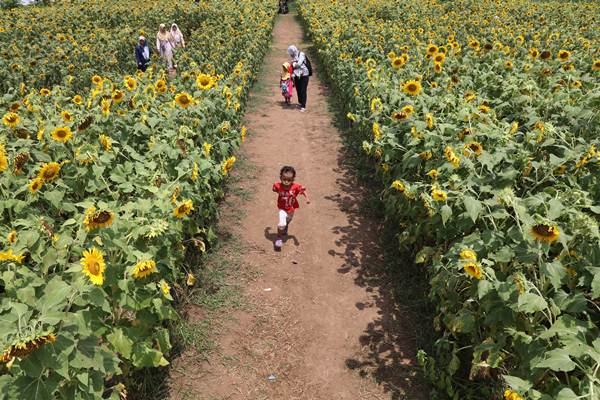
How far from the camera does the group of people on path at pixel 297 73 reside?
10.9 meters

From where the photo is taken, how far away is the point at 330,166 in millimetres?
8516

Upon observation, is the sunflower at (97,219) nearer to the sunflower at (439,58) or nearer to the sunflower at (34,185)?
the sunflower at (34,185)

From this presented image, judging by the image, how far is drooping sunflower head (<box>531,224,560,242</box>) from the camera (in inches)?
105

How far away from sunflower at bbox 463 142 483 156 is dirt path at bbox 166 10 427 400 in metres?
1.98

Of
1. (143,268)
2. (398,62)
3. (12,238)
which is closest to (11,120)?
(12,238)

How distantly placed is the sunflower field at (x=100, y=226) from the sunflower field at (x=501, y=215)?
7.67 feet

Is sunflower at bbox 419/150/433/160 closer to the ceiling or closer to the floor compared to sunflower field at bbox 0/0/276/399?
closer to the ceiling

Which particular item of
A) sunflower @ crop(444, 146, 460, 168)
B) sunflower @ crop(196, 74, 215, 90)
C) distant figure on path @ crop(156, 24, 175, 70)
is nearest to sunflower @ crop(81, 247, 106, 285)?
sunflower @ crop(444, 146, 460, 168)

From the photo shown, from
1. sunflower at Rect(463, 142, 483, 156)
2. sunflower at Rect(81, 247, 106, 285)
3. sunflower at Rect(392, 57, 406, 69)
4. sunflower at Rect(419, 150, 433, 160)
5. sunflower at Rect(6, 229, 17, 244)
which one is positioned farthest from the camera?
sunflower at Rect(392, 57, 406, 69)

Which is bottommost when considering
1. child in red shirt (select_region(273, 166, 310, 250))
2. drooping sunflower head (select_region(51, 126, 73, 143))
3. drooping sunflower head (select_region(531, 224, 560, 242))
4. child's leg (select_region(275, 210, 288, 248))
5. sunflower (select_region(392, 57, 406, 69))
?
child's leg (select_region(275, 210, 288, 248))

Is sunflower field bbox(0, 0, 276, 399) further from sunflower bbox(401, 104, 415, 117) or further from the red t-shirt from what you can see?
sunflower bbox(401, 104, 415, 117)

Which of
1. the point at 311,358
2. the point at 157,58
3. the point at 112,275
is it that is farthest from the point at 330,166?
the point at 157,58

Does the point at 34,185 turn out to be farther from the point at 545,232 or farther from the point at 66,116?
the point at 545,232

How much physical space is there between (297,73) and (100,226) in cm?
905
